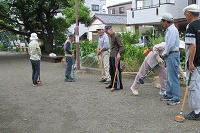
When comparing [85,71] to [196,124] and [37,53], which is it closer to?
[37,53]

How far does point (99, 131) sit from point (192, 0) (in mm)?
18567

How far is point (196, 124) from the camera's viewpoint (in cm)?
465

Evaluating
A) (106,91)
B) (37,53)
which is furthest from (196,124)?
(37,53)

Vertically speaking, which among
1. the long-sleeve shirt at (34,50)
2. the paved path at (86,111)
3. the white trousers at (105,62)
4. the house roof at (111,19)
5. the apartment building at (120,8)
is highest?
the apartment building at (120,8)

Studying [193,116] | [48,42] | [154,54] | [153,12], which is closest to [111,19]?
[153,12]

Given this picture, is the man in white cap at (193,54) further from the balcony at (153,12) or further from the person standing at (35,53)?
the balcony at (153,12)

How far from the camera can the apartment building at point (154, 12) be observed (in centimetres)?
2078

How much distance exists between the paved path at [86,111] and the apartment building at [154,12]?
1379cm

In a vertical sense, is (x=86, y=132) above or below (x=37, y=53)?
below

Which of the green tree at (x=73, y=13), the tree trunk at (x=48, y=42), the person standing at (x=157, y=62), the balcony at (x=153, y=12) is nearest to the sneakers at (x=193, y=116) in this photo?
the person standing at (x=157, y=62)

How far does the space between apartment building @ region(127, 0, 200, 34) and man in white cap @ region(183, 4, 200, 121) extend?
1544 centimetres

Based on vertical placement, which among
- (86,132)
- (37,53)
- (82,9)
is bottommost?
(86,132)

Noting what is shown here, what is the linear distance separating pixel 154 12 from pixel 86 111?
17538 millimetres

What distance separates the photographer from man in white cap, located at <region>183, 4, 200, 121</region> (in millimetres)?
4594
